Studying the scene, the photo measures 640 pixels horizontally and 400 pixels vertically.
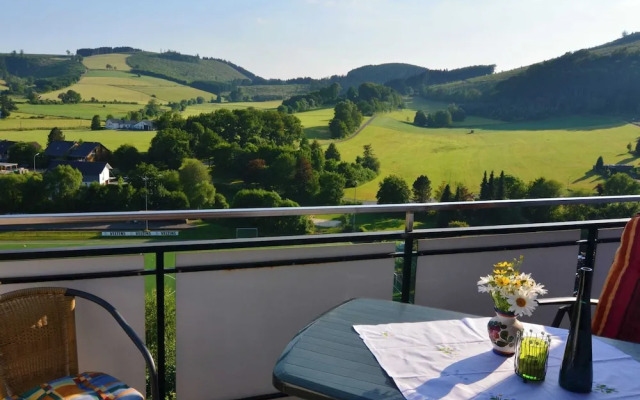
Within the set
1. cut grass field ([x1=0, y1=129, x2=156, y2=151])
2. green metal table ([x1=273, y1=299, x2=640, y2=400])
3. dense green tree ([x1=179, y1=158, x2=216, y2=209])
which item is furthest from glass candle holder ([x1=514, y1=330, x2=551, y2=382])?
cut grass field ([x1=0, y1=129, x2=156, y2=151])

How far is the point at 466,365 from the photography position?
1402 mm

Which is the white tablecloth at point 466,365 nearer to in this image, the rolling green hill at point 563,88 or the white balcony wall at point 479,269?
the white balcony wall at point 479,269

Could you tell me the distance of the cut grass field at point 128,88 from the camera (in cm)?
2995

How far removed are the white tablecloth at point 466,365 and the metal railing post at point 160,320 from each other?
0.87m

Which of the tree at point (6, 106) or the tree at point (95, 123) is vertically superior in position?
the tree at point (6, 106)

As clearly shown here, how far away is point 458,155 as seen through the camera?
3212 centimetres

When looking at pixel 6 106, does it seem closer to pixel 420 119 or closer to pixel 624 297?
pixel 420 119

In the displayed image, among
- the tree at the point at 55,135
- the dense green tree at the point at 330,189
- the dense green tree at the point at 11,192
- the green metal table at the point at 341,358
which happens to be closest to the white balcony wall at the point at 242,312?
the green metal table at the point at 341,358

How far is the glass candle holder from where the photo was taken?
1305 mm

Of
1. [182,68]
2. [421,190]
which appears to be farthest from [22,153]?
[182,68]

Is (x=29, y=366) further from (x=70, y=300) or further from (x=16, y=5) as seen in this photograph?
(x=16, y=5)

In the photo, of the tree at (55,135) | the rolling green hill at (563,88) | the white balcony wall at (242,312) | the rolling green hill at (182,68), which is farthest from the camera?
the rolling green hill at (182,68)

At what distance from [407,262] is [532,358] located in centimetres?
117

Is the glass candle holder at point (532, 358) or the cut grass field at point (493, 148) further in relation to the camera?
the cut grass field at point (493, 148)
